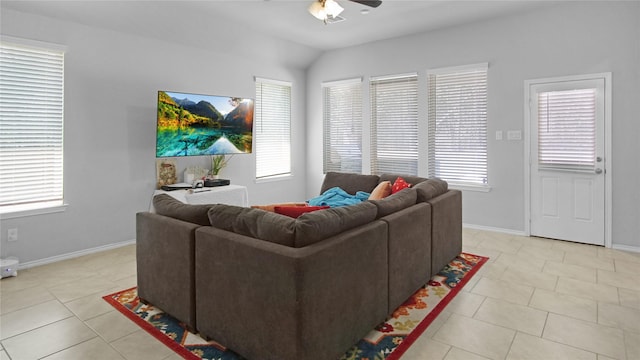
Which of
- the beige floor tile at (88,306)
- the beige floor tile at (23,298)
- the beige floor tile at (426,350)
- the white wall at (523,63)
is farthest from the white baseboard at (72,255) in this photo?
the white wall at (523,63)

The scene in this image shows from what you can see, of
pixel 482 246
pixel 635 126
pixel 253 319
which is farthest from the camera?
pixel 482 246

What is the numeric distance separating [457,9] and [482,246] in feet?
9.48

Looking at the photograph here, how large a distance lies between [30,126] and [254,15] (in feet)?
9.08

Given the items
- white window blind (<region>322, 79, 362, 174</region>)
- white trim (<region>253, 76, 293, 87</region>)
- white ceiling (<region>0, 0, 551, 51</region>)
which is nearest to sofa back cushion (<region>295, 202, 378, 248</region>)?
white ceiling (<region>0, 0, 551, 51</region>)

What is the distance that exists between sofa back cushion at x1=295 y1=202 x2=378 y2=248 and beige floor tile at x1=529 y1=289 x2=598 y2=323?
A: 1.56m

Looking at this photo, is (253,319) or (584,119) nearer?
(253,319)

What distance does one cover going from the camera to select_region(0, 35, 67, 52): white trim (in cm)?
364

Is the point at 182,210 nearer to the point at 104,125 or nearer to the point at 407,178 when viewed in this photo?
the point at 104,125

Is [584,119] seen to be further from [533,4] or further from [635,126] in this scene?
[533,4]

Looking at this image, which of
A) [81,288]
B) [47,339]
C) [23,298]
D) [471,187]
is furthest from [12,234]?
[471,187]

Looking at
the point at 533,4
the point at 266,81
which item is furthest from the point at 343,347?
the point at 266,81

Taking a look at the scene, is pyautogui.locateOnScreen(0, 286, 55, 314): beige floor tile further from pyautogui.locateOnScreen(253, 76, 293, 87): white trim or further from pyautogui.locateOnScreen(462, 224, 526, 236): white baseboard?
pyautogui.locateOnScreen(462, 224, 526, 236): white baseboard

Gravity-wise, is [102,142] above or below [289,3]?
below

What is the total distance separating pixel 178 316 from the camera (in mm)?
2588
